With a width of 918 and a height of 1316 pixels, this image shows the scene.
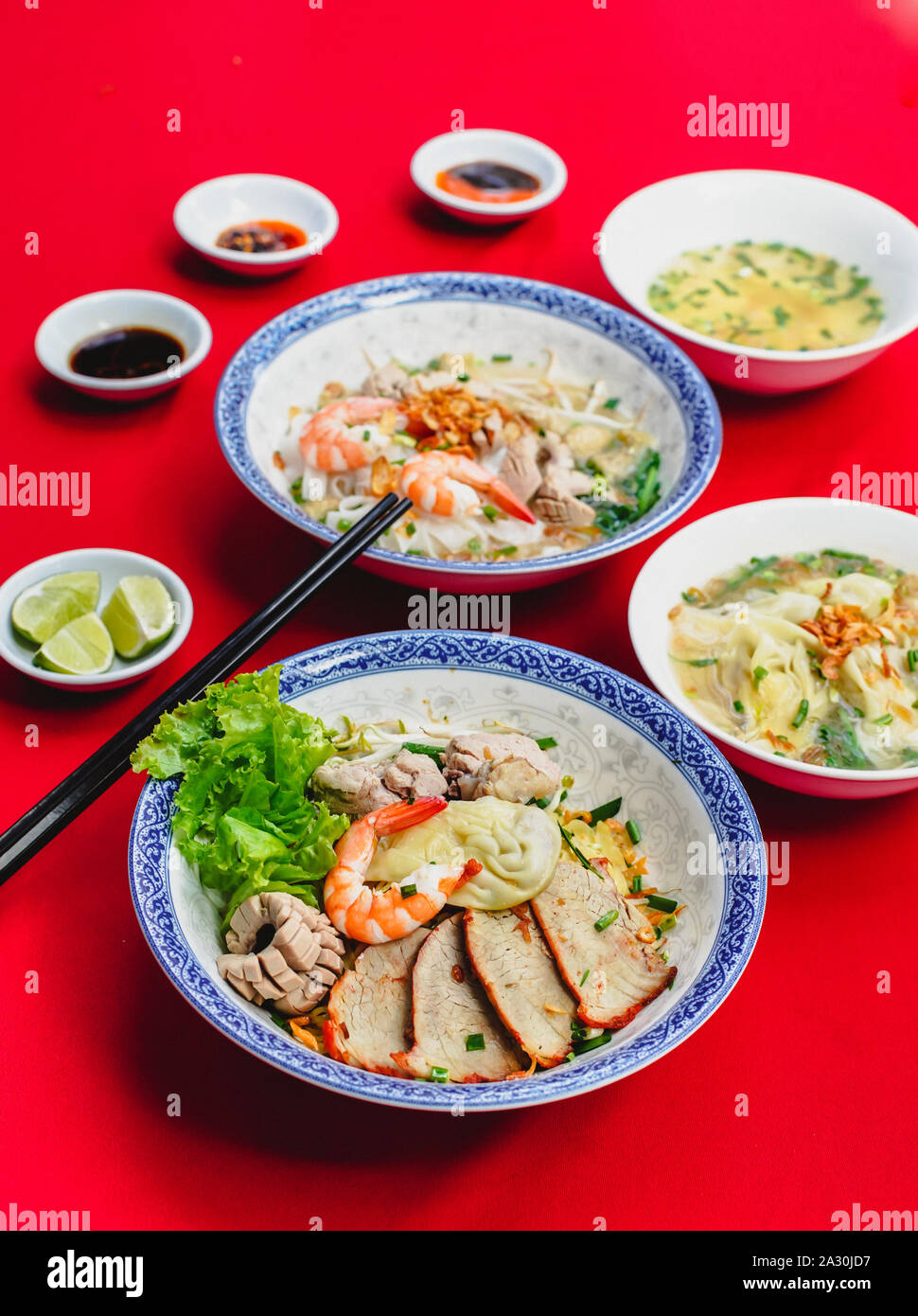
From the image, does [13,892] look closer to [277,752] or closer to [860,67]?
[277,752]

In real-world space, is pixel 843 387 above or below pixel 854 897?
above

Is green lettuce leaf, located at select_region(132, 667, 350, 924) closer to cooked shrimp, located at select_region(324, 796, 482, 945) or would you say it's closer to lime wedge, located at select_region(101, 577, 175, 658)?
cooked shrimp, located at select_region(324, 796, 482, 945)

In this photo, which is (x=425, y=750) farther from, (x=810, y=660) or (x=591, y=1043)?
(x=810, y=660)

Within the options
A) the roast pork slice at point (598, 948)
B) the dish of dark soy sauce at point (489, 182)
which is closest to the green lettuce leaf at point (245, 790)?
the roast pork slice at point (598, 948)

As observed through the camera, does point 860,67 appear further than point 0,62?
Yes
